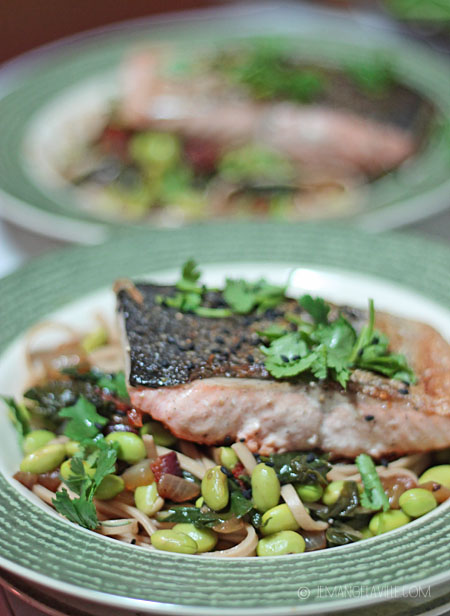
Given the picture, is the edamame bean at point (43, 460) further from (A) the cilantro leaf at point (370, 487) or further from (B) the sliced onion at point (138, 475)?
(A) the cilantro leaf at point (370, 487)

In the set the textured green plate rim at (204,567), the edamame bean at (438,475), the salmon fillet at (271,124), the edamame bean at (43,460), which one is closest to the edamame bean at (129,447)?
the edamame bean at (43,460)

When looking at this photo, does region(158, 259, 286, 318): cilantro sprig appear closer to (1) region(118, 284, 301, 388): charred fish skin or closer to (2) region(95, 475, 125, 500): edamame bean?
(1) region(118, 284, 301, 388): charred fish skin

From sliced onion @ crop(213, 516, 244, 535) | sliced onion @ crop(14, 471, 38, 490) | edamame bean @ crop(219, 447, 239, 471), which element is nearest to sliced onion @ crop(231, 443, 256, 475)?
edamame bean @ crop(219, 447, 239, 471)

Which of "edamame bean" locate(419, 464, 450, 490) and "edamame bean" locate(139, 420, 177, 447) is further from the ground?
"edamame bean" locate(139, 420, 177, 447)

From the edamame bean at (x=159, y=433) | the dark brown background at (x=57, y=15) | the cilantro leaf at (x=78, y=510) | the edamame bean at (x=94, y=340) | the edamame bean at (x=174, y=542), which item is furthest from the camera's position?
the dark brown background at (x=57, y=15)

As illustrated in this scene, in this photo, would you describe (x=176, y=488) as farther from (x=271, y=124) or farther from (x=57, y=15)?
(x=57, y=15)

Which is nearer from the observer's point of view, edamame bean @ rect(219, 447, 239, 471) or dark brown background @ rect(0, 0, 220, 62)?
edamame bean @ rect(219, 447, 239, 471)

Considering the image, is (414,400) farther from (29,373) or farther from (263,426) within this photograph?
(29,373)

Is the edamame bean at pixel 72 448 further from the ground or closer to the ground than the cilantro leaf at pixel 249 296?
closer to the ground
